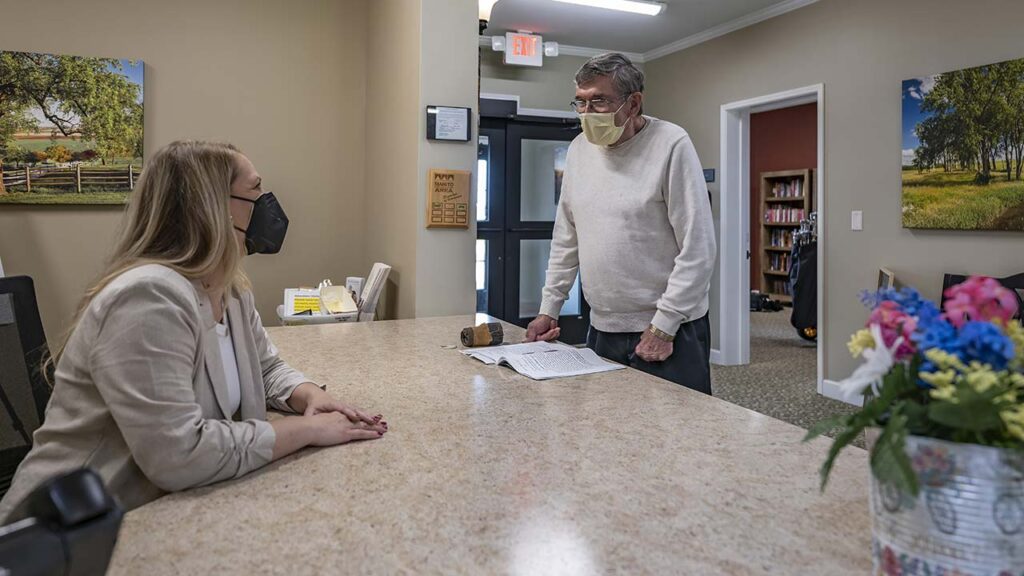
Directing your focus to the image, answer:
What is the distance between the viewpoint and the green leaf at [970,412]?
1.73ft

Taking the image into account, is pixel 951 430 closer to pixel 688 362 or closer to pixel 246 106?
pixel 688 362

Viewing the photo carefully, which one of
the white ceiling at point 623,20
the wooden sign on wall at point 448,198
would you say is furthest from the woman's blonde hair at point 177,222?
the white ceiling at point 623,20

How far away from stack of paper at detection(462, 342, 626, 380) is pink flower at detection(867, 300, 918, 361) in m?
1.09

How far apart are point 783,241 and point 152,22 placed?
8.22m

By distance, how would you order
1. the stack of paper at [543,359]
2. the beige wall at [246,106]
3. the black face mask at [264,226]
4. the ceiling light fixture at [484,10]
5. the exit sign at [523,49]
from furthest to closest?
the exit sign at [523,49]
the beige wall at [246,106]
the ceiling light fixture at [484,10]
the stack of paper at [543,359]
the black face mask at [264,226]

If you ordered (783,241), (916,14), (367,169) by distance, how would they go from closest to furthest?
(367,169) < (916,14) < (783,241)

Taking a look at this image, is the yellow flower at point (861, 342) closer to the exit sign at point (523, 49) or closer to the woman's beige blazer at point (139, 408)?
the woman's beige blazer at point (139, 408)

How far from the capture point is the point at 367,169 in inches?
138

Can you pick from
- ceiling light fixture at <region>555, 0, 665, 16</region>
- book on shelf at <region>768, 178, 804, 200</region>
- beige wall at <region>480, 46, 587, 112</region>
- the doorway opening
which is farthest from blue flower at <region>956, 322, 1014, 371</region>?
book on shelf at <region>768, 178, 804, 200</region>

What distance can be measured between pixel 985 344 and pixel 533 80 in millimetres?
5439

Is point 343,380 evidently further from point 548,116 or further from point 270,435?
point 548,116

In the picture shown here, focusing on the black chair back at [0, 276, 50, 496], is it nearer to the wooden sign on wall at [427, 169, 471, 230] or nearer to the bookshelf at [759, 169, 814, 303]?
the wooden sign on wall at [427, 169, 471, 230]

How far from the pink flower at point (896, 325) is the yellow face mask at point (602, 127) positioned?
1415 millimetres

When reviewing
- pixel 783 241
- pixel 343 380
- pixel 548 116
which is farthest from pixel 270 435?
pixel 783 241
